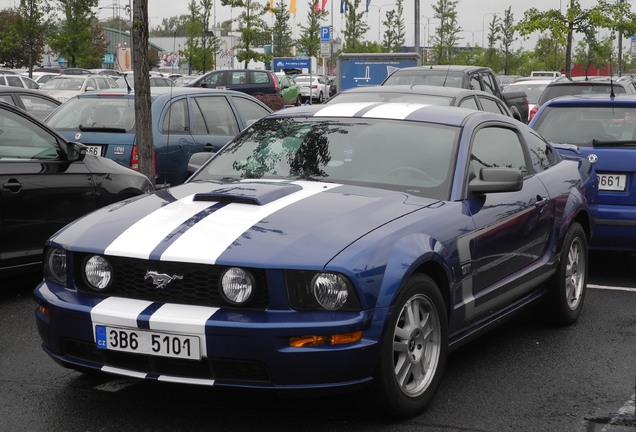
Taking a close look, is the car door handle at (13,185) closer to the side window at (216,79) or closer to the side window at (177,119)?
the side window at (177,119)

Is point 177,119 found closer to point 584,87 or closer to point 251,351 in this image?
point 251,351

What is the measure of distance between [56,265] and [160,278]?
0.72m

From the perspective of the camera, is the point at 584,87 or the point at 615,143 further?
the point at 584,87

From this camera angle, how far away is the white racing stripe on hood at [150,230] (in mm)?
4430

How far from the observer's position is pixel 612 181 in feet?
26.9

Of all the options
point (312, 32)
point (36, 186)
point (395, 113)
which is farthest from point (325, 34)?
point (312, 32)

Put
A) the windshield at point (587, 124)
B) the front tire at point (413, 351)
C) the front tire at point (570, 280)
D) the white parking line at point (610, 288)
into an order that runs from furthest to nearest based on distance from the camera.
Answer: the windshield at point (587, 124), the white parking line at point (610, 288), the front tire at point (570, 280), the front tire at point (413, 351)

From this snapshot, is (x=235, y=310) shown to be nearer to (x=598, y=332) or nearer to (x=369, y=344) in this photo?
(x=369, y=344)

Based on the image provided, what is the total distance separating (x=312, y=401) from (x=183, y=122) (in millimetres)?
6791

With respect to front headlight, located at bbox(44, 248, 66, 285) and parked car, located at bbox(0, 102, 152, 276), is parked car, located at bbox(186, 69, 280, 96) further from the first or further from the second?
front headlight, located at bbox(44, 248, 66, 285)

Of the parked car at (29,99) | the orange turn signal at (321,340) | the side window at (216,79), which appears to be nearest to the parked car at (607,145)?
the orange turn signal at (321,340)

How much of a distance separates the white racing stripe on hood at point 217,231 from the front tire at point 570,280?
2.30 metres

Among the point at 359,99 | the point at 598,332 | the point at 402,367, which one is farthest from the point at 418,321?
the point at 359,99

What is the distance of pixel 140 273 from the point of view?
14.5ft
